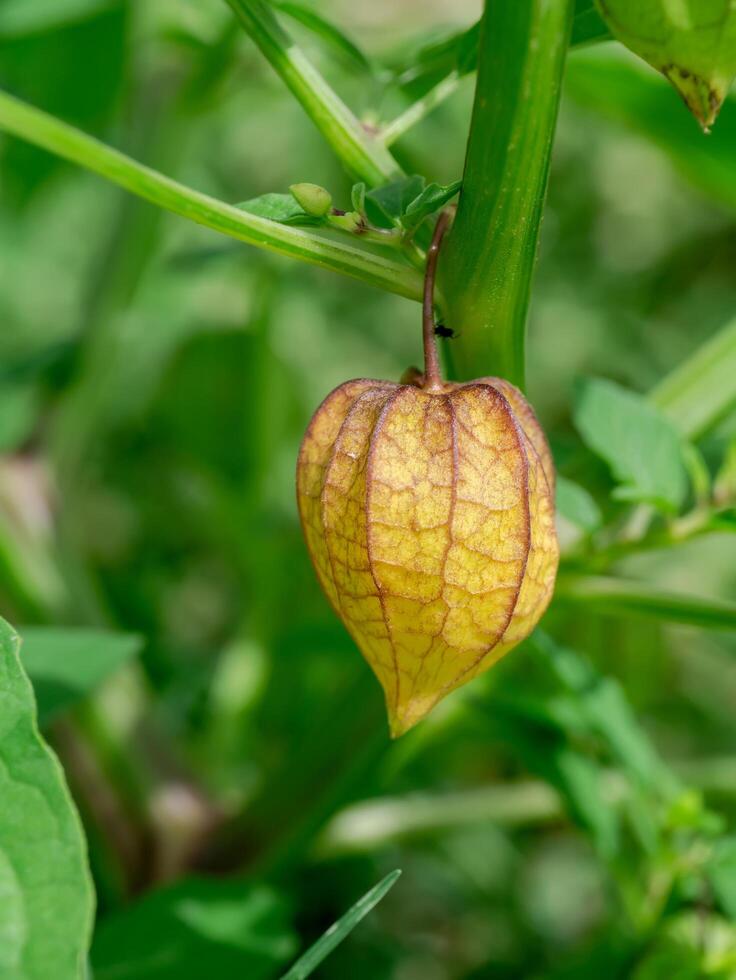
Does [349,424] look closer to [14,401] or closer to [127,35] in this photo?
[14,401]

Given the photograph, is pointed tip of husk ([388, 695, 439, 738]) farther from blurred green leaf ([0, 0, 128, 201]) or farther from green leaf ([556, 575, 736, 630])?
blurred green leaf ([0, 0, 128, 201])

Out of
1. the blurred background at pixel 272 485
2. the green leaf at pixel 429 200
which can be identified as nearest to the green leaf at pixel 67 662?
the blurred background at pixel 272 485

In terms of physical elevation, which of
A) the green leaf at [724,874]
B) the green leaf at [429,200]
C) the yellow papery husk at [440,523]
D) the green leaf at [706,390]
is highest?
the green leaf at [429,200]

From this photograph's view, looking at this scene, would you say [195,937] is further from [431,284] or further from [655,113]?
[655,113]

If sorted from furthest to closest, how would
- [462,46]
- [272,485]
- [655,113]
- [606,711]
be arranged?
[272,485]
[655,113]
[606,711]
[462,46]

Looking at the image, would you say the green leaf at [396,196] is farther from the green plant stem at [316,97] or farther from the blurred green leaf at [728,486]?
the blurred green leaf at [728,486]

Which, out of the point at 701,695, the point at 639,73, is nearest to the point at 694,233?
the point at 701,695

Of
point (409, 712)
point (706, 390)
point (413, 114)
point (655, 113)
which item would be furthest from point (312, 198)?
point (655, 113)
